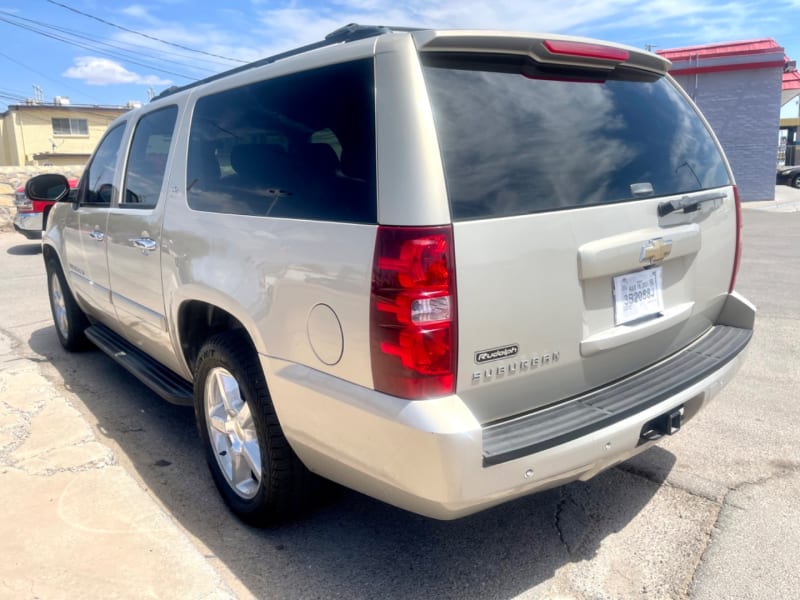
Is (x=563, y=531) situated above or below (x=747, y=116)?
below

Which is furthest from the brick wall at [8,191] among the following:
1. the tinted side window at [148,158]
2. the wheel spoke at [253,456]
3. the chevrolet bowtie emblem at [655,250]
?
the chevrolet bowtie emblem at [655,250]

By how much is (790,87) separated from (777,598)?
23.8 meters

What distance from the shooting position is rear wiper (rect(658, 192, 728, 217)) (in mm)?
2662

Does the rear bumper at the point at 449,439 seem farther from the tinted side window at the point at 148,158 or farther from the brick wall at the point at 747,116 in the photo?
the brick wall at the point at 747,116

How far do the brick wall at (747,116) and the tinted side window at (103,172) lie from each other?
17534 millimetres

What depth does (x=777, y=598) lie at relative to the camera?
242 cm

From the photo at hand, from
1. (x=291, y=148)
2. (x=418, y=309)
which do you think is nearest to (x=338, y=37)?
(x=291, y=148)

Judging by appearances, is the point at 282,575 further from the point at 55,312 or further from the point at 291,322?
the point at 55,312

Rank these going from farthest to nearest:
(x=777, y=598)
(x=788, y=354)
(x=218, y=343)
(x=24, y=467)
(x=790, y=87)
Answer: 1. (x=790, y=87)
2. (x=788, y=354)
3. (x=24, y=467)
4. (x=218, y=343)
5. (x=777, y=598)

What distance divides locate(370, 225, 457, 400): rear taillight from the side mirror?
3830mm

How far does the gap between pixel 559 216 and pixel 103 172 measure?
3608 mm

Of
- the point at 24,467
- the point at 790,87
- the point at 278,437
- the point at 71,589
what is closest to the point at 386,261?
the point at 278,437

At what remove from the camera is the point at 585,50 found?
249 centimetres

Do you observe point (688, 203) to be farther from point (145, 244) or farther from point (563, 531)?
point (145, 244)
